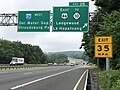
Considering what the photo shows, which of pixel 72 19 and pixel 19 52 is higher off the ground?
pixel 72 19

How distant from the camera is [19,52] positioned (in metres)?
140

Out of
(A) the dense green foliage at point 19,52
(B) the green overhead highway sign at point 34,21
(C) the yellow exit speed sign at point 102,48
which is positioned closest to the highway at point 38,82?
(B) the green overhead highway sign at point 34,21

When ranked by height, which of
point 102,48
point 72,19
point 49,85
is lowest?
point 49,85

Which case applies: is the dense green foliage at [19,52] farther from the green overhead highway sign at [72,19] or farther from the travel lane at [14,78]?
the green overhead highway sign at [72,19]

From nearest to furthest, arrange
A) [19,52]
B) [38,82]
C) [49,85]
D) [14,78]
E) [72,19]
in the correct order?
[49,85] → [38,82] → [14,78] → [72,19] → [19,52]

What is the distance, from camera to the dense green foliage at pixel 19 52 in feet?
395

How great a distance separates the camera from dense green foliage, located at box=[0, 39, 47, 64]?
395 ft

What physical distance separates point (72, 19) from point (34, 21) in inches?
175

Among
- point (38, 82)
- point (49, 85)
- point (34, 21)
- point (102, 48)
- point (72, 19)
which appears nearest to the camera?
point (102, 48)

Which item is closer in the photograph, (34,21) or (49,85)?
(49,85)

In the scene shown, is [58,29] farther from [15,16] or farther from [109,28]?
[109,28]

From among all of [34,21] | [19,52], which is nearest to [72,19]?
[34,21]

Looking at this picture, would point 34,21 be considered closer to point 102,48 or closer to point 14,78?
point 14,78

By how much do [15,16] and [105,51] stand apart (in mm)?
25123
